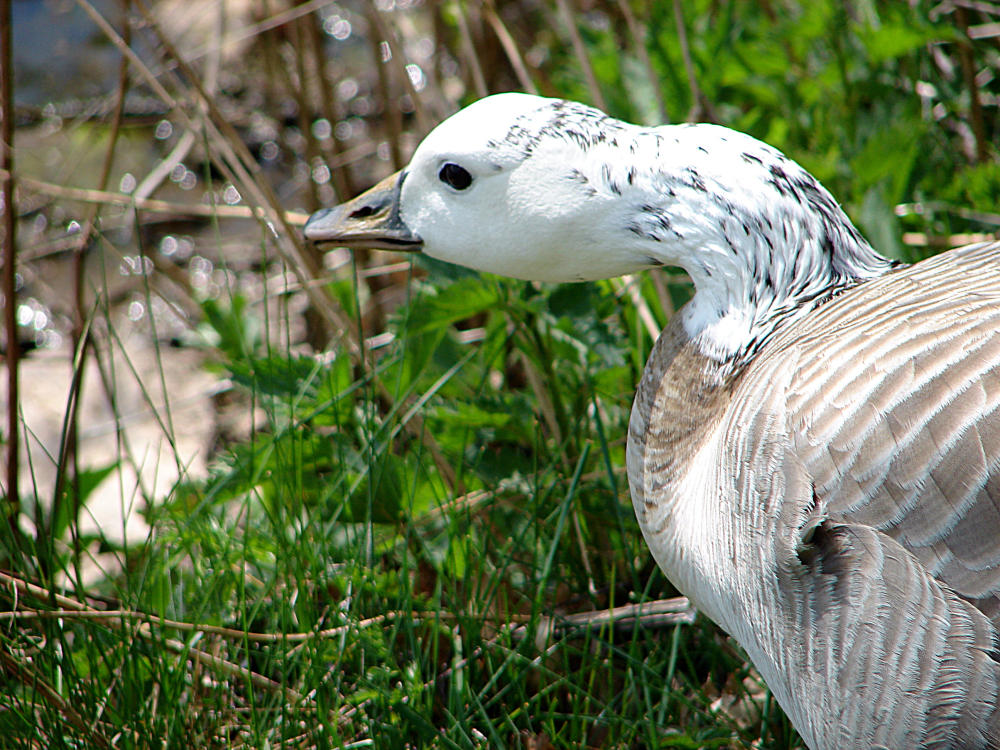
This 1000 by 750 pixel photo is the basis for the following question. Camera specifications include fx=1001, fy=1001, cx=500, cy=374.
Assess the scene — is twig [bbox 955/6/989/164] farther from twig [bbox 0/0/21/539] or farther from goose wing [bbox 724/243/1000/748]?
twig [bbox 0/0/21/539]

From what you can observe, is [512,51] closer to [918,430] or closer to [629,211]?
[629,211]

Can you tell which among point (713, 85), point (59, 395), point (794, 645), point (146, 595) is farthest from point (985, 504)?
point (59, 395)

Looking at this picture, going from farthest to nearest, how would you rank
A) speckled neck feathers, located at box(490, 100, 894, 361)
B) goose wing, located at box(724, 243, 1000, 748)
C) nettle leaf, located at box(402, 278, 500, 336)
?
nettle leaf, located at box(402, 278, 500, 336) → speckled neck feathers, located at box(490, 100, 894, 361) → goose wing, located at box(724, 243, 1000, 748)

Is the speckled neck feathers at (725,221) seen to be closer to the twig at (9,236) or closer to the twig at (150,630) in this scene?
the twig at (150,630)

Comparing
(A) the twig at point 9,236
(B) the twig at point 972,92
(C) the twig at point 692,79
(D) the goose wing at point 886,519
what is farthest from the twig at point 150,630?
(B) the twig at point 972,92

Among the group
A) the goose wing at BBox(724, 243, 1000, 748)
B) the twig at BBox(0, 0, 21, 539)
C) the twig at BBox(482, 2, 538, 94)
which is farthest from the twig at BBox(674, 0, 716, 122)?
the twig at BBox(0, 0, 21, 539)

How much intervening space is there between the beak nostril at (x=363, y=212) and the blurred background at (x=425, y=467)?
0.60ft

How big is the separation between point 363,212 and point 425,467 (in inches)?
26.0

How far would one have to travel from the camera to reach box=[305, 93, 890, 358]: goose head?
181cm

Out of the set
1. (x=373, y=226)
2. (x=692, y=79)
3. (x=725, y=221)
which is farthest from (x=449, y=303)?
(x=692, y=79)

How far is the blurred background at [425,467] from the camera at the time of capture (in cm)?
201

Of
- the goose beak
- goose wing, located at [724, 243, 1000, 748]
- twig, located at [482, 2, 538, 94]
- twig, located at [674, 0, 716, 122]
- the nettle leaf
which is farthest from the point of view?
twig, located at [482, 2, 538, 94]

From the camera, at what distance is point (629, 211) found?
1.89 metres

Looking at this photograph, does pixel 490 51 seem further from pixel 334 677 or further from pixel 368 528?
pixel 334 677
